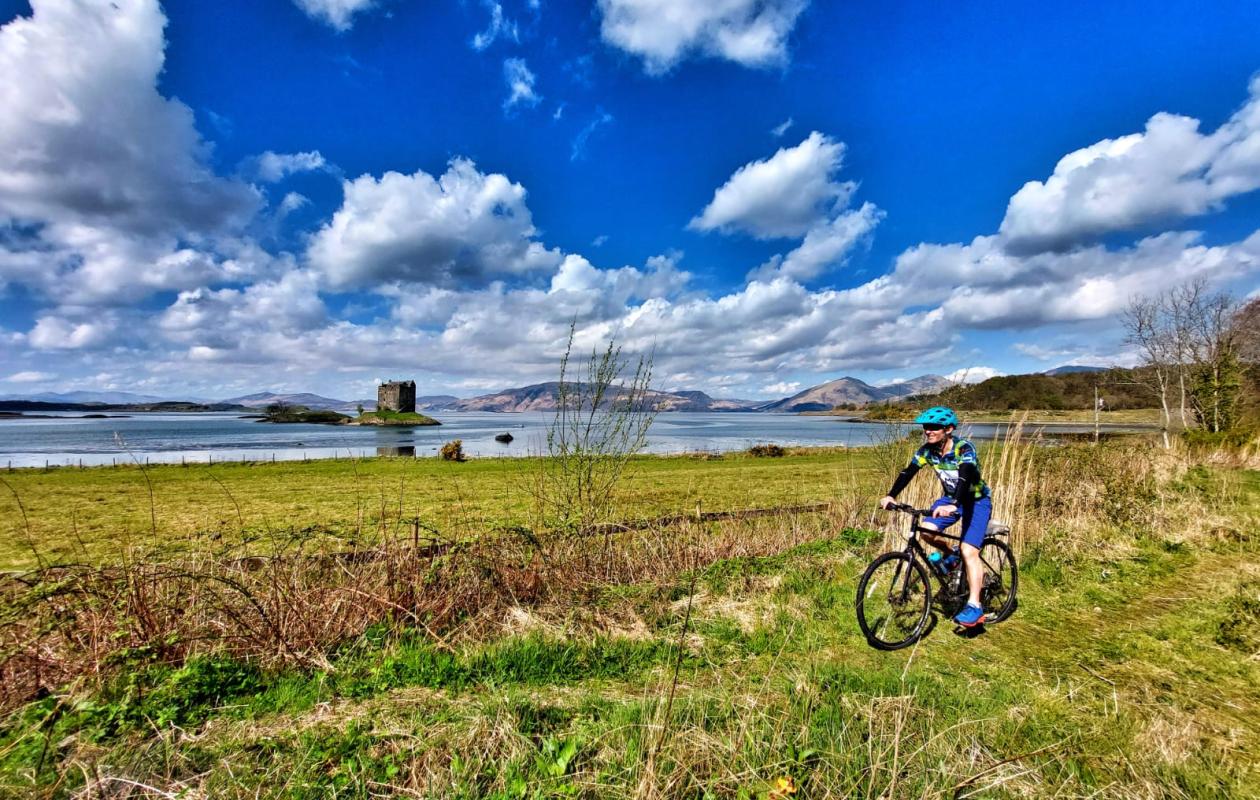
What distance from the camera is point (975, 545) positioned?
5.63 meters

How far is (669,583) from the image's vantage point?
721 centimetres

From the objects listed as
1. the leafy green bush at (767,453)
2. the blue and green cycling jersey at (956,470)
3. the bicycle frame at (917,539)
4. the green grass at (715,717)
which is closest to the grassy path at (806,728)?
the green grass at (715,717)

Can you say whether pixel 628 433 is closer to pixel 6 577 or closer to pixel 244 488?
pixel 6 577

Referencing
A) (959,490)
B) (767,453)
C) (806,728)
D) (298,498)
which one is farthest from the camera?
(767,453)

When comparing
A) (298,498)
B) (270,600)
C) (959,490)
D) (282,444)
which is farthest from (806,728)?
(282,444)

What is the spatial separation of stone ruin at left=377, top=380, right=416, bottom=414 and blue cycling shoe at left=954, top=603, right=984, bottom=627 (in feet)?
513

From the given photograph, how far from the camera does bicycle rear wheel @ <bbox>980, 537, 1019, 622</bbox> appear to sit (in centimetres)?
629

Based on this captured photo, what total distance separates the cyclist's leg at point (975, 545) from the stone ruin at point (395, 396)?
156 m

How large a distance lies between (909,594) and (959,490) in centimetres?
121

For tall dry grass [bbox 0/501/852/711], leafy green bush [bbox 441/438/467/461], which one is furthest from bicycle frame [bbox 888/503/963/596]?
leafy green bush [bbox 441/438/467/461]

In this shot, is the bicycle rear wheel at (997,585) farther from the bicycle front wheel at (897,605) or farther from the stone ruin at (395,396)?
the stone ruin at (395,396)

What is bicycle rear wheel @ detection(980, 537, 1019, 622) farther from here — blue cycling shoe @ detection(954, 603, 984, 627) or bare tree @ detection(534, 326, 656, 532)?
bare tree @ detection(534, 326, 656, 532)

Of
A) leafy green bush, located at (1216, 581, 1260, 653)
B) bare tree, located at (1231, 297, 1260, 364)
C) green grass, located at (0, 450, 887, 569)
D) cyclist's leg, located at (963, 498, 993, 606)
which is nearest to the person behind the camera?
leafy green bush, located at (1216, 581, 1260, 653)

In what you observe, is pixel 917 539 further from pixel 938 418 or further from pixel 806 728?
pixel 806 728
